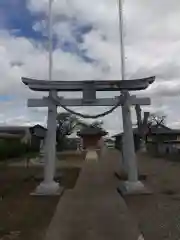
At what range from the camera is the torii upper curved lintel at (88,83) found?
13086mm

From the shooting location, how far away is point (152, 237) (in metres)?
6.79

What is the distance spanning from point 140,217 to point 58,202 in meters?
3.07

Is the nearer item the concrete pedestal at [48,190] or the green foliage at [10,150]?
the concrete pedestal at [48,190]

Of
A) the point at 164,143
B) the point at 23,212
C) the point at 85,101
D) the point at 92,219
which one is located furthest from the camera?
the point at 164,143

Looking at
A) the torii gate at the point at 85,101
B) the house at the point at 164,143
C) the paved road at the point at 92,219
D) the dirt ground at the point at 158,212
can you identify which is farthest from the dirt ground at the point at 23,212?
the house at the point at 164,143

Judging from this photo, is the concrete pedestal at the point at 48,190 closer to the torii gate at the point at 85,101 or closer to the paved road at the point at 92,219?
the torii gate at the point at 85,101

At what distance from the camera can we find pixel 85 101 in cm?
1320

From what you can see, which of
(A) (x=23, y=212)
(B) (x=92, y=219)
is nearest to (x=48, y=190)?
(A) (x=23, y=212)

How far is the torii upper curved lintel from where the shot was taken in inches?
515

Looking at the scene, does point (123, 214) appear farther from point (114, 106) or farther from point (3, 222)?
point (114, 106)

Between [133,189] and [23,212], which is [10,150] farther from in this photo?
[23,212]

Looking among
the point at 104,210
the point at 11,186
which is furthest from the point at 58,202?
the point at 11,186

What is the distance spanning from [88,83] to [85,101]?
624mm

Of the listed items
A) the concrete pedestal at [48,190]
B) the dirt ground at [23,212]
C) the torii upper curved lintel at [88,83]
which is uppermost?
the torii upper curved lintel at [88,83]
